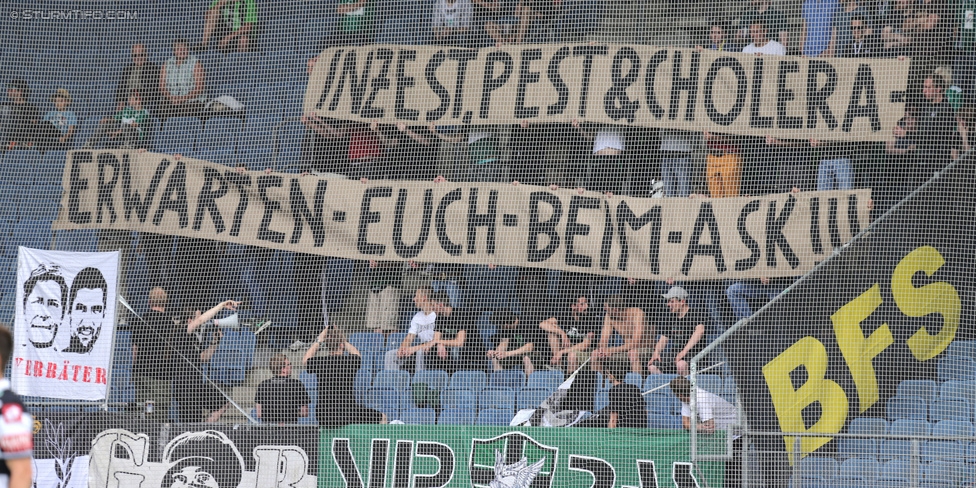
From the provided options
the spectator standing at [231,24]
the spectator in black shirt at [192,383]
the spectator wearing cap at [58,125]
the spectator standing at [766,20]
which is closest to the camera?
the spectator in black shirt at [192,383]

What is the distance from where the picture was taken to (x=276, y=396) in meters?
10.6

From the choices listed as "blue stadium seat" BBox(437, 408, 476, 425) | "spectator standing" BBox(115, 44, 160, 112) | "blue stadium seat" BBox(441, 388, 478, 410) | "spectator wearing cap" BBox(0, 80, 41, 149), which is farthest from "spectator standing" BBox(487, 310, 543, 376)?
"spectator wearing cap" BBox(0, 80, 41, 149)

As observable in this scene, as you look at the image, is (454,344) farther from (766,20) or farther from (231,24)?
(231,24)

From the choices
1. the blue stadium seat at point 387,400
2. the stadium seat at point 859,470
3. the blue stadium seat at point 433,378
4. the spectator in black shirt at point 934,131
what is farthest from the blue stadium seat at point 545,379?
the spectator in black shirt at point 934,131

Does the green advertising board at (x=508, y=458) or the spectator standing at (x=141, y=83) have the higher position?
the spectator standing at (x=141, y=83)

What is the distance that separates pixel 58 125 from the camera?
13.1m

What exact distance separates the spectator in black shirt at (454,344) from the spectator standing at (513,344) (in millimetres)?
190

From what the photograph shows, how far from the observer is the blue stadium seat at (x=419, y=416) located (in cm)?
1062

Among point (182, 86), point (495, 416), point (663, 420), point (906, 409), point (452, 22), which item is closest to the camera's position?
point (906, 409)

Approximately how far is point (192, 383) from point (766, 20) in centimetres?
647

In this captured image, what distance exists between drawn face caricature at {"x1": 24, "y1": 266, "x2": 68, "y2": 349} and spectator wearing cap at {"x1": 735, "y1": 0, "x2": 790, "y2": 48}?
6780 millimetres

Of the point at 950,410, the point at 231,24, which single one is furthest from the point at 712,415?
the point at 231,24

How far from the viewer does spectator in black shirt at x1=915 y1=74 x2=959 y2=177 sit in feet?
34.6

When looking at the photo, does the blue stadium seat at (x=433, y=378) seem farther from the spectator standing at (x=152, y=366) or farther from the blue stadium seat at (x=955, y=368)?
the blue stadium seat at (x=955, y=368)
